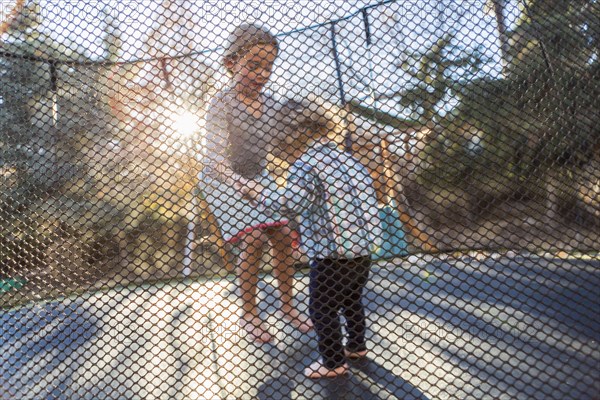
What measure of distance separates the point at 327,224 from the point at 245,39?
506mm

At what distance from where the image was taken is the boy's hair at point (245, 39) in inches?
33.3

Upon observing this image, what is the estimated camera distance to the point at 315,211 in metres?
1.19

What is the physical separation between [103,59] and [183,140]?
0.67 feet

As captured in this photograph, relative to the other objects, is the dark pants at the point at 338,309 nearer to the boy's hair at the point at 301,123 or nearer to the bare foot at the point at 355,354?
the bare foot at the point at 355,354

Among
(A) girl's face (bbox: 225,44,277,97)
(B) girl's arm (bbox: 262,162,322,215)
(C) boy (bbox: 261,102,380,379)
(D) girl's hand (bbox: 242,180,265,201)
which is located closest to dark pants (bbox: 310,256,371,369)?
(C) boy (bbox: 261,102,380,379)

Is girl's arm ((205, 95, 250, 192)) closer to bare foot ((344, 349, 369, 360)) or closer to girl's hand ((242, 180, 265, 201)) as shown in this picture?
girl's hand ((242, 180, 265, 201))

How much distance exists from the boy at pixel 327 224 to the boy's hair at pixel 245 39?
0.64 ft

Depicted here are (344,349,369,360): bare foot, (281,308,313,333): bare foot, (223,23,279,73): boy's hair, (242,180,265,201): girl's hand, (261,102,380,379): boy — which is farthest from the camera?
(281,308,313,333): bare foot

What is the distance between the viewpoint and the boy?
3.52 feet

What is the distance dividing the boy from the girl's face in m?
0.14

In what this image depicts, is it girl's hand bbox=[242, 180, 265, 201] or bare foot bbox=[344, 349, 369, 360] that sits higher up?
Result: girl's hand bbox=[242, 180, 265, 201]

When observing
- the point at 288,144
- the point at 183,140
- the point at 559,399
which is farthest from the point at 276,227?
the point at 559,399

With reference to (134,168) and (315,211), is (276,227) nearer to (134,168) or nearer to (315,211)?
Answer: (315,211)

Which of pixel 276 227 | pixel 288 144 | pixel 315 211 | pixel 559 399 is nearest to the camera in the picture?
pixel 559 399
